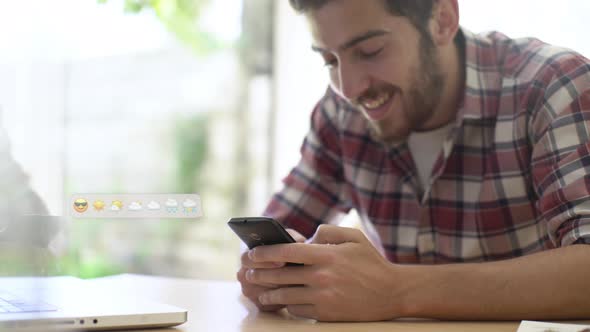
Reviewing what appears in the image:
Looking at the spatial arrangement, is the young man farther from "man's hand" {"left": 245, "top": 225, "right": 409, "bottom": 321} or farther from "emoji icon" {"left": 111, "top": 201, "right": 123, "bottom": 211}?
"emoji icon" {"left": 111, "top": 201, "right": 123, "bottom": 211}

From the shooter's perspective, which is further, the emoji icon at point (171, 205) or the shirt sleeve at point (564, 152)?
the shirt sleeve at point (564, 152)

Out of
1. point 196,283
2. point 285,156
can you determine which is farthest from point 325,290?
point 285,156

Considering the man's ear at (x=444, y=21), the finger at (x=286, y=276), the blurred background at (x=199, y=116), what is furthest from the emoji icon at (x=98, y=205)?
the blurred background at (x=199, y=116)

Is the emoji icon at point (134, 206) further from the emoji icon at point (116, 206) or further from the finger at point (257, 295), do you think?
the finger at point (257, 295)

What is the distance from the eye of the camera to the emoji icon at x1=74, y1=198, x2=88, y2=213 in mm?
679

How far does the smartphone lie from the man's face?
49 centimetres

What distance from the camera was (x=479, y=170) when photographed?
1402 mm

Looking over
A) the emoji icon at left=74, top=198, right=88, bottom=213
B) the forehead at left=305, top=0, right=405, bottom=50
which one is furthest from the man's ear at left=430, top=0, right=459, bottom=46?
the emoji icon at left=74, top=198, right=88, bottom=213

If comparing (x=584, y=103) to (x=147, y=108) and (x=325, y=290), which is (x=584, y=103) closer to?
(x=325, y=290)

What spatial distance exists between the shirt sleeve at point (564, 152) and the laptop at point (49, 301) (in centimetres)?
60

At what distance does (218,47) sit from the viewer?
3168 millimetres

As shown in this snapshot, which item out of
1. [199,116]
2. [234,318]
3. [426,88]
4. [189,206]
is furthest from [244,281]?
[199,116]

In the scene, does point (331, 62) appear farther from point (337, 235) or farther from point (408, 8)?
point (337, 235)

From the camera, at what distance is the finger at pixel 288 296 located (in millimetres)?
955
